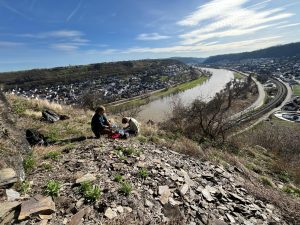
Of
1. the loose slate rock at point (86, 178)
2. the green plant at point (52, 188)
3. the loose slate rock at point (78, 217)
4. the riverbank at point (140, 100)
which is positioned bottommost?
the riverbank at point (140, 100)

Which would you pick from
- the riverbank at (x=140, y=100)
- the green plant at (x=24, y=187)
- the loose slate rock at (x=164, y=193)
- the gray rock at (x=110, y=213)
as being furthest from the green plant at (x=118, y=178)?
the riverbank at (x=140, y=100)

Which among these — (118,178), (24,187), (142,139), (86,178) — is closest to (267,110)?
(142,139)

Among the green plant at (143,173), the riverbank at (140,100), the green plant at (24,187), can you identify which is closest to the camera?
the green plant at (24,187)

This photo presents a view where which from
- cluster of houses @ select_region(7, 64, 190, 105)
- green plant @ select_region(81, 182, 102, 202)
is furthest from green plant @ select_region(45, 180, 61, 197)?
cluster of houses @ select_region(7, 64, 190, 105)

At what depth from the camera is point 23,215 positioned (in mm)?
5426

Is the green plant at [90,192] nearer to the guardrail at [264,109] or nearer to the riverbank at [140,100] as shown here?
the guardrail at [264,109]

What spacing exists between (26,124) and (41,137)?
2931 millimetres

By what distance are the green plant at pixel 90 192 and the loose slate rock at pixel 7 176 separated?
4.90ft

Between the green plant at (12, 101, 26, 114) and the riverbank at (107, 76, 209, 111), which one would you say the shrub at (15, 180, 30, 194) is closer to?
the green plant at (12, 101, 26, 114)

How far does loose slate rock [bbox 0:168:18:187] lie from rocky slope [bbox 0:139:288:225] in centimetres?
41

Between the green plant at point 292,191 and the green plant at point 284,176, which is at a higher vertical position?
the green plant at point 292,191

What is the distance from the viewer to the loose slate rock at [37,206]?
5.51 metres

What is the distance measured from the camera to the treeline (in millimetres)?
117375

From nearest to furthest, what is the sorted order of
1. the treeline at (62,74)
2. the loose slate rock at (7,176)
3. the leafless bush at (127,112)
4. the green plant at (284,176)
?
the loose slate rock at (7,176) → the green plant at (284,176) → the leafless bush at (127,112) → the treeline at (62,74)
